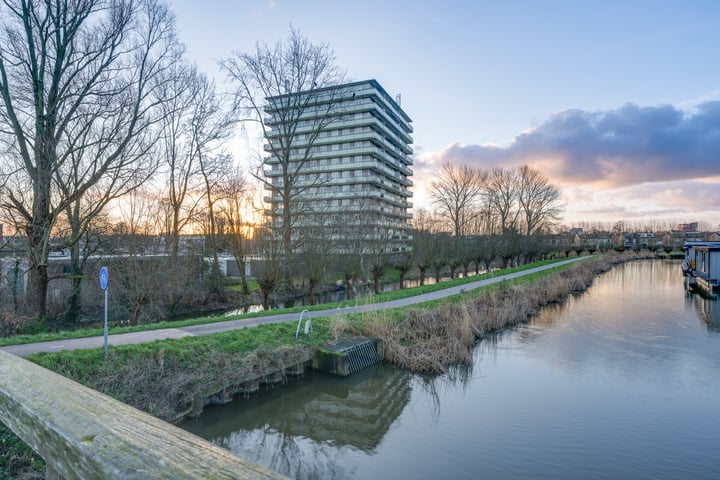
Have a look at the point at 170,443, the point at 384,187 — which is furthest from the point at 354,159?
the point at 170,443

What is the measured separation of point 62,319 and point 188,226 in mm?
10291

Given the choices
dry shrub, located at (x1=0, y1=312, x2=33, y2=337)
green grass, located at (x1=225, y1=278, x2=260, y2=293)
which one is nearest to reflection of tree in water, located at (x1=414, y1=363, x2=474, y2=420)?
dry shrub, located at (x1=0, y1=312, x2=33, y2=337)

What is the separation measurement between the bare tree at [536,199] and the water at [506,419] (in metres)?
48.8

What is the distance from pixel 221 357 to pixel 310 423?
104 inches

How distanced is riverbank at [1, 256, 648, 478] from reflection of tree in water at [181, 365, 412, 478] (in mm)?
597

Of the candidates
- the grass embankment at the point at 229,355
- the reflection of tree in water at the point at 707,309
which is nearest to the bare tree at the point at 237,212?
the grass embankment at the point at 229,355

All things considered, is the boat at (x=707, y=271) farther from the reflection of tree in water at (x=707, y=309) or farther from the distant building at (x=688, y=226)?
the distant building at (x=688, y=226)

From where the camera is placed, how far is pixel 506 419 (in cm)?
873

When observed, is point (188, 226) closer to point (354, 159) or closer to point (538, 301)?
point (538, 301)

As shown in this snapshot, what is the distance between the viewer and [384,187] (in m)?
69.4

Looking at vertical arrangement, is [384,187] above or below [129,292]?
above

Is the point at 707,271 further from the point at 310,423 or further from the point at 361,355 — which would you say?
the point at 310,423

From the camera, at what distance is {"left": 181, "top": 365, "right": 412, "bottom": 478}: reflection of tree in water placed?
23.9 ft

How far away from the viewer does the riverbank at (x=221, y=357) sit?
7746mm
